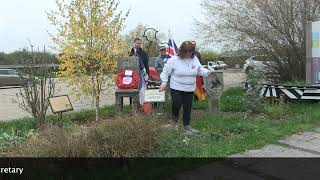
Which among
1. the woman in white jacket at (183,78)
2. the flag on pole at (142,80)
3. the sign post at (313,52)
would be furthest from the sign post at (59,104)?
the sign post at (313,52)

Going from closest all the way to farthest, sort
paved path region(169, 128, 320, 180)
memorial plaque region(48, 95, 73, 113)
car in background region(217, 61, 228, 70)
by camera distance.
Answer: paved path region(169, 128, 320, 180) < memorial plaque region(48, 95, 73, 113) < car in background region(217, 61, 228, 70)

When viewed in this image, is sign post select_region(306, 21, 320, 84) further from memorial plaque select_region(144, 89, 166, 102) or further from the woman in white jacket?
memorial plaque select_region(144, 89, 166, 102)

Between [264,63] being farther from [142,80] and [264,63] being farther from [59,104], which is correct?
[59,104]

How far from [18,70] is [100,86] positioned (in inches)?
83.9

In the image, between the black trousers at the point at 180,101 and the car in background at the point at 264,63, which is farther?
the car in background at the point at 264,63

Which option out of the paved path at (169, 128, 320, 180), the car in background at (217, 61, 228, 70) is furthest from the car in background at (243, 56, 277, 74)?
the paved path at (169, 128, 320, 180)

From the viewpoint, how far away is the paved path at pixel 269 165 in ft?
19.1

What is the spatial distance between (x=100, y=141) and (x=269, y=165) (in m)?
2.18

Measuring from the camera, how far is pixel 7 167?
5941 mm

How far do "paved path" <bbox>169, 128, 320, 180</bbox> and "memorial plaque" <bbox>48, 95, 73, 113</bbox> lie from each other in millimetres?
3551

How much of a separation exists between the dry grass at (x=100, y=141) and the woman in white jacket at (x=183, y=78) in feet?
7.08

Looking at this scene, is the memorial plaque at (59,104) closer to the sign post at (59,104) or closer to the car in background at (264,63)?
the sign post at (59,104)

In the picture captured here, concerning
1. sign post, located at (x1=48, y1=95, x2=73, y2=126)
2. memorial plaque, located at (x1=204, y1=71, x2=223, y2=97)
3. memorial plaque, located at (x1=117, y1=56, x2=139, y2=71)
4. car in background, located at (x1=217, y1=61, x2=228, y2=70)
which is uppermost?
memorial plaque, located at (x1=117, y1=56, x2=139, y2=71)

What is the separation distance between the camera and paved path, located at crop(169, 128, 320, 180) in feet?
19.1
